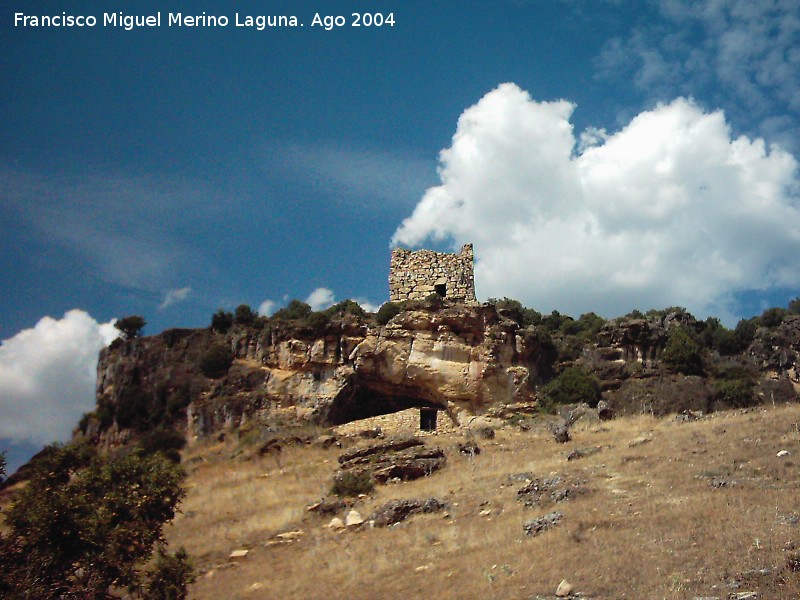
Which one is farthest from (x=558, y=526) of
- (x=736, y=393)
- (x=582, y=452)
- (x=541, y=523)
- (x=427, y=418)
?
(x=736, y=393)

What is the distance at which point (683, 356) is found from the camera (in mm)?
32969

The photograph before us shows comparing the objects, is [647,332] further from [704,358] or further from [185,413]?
[185,413]

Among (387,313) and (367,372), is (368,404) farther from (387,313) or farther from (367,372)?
(387,313)

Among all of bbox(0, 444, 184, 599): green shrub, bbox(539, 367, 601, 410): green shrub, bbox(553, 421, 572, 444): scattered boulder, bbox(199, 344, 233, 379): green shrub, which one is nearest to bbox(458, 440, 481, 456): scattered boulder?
bbox(553, 421, 572, 444): scattered boulder

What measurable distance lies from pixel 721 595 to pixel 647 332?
28.3 m

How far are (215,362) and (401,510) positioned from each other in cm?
2052

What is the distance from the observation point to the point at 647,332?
3506 centimetres

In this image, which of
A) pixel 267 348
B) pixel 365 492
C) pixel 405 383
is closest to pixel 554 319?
pixel 405 383

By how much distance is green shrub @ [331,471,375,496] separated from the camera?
20.2m

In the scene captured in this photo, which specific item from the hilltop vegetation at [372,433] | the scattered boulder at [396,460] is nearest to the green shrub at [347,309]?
the hilltop vegetation at [372,433]

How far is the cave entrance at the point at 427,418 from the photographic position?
31.5 metres

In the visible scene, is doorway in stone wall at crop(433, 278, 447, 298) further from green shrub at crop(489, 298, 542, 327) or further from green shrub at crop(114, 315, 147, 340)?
green shrub at crop(114, 315, 147, 340)

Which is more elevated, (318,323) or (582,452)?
(318,323)

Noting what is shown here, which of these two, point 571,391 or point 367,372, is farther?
point 367,372
